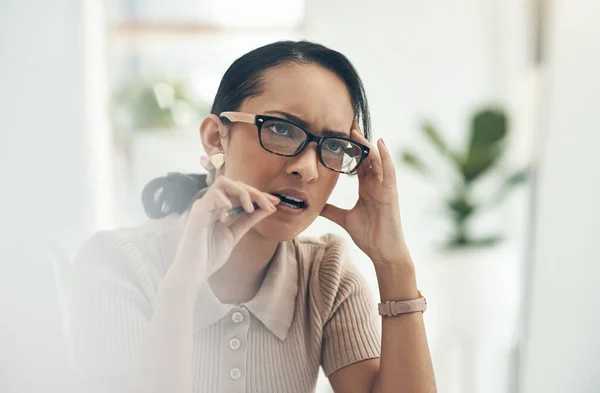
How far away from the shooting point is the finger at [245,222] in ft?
1.85

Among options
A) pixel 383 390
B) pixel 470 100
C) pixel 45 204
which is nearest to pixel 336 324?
pixel 383 390

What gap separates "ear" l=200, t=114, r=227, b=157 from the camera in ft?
1.88

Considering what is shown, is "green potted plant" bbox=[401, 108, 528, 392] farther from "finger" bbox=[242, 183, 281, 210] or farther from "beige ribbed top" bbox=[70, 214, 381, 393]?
"finger" bbox=[242, 183, 281, 210]

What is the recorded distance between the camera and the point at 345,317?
0.67 meters

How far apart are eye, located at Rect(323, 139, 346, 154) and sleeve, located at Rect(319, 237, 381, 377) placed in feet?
0.40

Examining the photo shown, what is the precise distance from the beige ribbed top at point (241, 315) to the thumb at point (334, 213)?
2 cm

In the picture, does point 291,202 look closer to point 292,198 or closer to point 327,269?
point 292,198

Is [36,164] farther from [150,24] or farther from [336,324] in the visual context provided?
[336,324]

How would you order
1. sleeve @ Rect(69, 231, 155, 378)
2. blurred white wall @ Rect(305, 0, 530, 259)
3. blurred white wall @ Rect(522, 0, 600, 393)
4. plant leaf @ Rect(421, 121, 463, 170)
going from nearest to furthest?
sleeve @ Rect(69, 231, 155, 378)
blurred white wall @ Rect(305, 0, 530, 259)
plant leaf @ Rect(421, 121, 463, 170)
blurred white wall @ Rect(522, 0, 600, 393)

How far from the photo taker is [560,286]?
41.4 inches

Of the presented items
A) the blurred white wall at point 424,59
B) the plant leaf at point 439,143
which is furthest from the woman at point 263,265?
the plant leaf at point 439,143

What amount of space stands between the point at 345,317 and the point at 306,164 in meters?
0.19

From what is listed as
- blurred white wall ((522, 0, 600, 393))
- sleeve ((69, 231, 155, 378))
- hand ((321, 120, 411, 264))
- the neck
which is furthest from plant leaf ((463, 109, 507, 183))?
sleeve ((69, 231, 155, 378))

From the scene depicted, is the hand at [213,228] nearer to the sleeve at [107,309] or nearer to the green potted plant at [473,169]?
the sleeve at [107,309]
